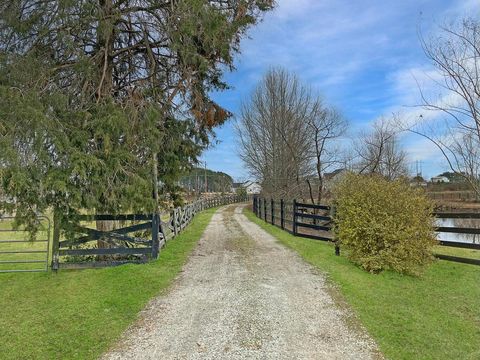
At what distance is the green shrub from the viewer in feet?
23.8

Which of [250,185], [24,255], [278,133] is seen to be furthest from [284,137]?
[250,185]

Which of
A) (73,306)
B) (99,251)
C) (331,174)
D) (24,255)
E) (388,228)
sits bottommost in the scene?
(24,255)

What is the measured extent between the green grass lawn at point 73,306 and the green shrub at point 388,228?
Answer: 3.89 meters

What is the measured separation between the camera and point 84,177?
670 centimetres

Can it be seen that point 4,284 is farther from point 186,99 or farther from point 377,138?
point 377,138

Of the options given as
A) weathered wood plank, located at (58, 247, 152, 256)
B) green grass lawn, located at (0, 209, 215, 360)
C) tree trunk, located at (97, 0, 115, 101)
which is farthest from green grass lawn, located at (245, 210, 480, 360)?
tree trunk, located at (97, 0, 115, 101)

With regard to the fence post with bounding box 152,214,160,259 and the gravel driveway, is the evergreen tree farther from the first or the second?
the gravel driveway

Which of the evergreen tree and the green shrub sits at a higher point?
the evergreen tree

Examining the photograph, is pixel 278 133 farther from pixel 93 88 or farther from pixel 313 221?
pixel 93 88

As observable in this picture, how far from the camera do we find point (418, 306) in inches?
206

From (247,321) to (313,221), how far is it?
12230 mm

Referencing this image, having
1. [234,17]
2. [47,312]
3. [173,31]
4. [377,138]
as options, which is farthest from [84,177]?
[377,138]

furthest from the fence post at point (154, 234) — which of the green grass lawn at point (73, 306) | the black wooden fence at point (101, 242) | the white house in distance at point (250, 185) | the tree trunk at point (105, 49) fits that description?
the white house in distance at point (250, 185)

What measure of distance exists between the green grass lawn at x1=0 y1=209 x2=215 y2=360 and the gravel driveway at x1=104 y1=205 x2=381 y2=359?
0.30m
